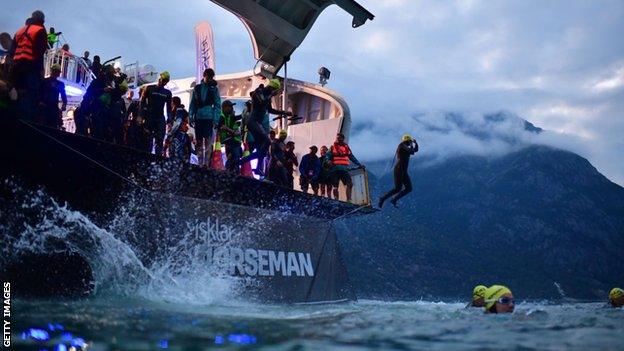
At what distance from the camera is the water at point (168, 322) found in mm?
3707

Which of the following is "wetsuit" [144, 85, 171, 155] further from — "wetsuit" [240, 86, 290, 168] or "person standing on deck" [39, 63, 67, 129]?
"wetsuit" [240, 86, 290, 168]

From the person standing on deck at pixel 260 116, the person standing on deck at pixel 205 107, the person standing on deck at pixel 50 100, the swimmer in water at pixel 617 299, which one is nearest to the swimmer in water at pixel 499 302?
the person standing on deck at pixel 260 116

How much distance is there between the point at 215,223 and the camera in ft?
29.5

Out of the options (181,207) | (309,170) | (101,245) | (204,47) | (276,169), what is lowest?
(101,245)

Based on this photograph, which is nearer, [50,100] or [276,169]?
[50,100]

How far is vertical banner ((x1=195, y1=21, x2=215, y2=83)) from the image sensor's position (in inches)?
502

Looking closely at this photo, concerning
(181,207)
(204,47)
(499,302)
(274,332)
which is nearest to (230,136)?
(181,207)

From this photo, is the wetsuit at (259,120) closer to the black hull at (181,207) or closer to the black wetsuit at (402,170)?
the black hull at (181,207)

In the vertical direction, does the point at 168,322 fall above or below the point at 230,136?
below

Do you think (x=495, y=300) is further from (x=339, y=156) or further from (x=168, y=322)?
(x=339, y=156)

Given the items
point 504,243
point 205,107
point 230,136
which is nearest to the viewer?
point 205,107

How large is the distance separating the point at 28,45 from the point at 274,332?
5.48 m

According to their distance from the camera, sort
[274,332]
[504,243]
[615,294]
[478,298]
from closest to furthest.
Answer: [274,332] → [478,298] → [615,294] → [504,243]

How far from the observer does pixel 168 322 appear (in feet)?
14.9
